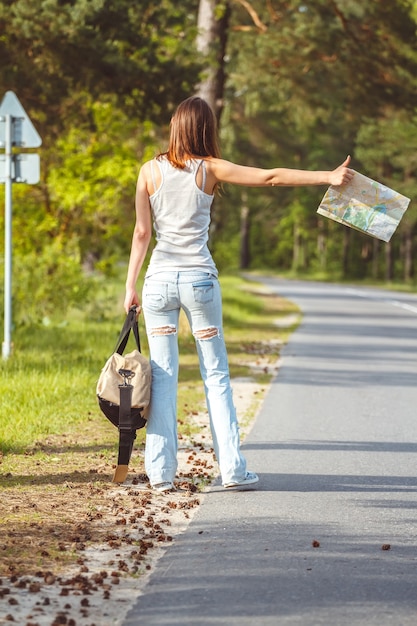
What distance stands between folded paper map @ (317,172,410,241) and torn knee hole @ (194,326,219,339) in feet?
3.10

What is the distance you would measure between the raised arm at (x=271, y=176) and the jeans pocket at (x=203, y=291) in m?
0.60

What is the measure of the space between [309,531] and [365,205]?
74.4 inches

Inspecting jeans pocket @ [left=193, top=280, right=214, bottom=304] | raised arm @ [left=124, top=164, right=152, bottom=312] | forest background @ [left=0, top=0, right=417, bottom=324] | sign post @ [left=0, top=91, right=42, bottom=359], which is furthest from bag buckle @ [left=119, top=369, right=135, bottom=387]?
forest background @ [left=0, top=0, right=417, bottom=324]

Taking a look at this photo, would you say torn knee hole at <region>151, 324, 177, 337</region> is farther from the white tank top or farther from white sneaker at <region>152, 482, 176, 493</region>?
white sneaker at <region>152, 482, 176, 493</region>

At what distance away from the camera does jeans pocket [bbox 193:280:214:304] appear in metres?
6.91

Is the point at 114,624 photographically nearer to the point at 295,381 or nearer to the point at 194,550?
the point at 194,550

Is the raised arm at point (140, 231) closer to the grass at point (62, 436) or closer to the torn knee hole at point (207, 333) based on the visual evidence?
the torn knee hole at point (207, 333)

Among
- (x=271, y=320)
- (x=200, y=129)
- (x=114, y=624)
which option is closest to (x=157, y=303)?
(x=200, y=129)

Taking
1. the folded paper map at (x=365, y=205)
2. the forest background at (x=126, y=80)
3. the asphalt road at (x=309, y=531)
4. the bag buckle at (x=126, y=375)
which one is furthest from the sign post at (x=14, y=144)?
the folded paper map at (x=365, y=205)

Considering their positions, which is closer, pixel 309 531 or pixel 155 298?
pixel 309 531

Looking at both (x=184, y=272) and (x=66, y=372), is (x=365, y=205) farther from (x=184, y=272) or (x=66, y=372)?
(x=66, y=372)

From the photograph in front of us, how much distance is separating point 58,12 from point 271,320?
10954mm

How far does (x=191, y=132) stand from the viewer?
6.90m

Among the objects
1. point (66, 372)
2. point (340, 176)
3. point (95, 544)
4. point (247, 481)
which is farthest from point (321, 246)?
point (95, 544)
